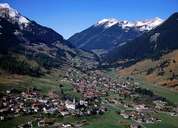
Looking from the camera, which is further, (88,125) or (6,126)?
(88,125)

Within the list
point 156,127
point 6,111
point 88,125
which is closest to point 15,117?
point 6,111

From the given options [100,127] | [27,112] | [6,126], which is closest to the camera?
[6,126]

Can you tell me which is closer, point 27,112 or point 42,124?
point 42,124

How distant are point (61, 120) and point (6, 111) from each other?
1142 inches

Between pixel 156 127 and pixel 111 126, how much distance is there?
24.6 meters

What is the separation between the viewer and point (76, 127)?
179875mm

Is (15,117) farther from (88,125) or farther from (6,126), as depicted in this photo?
(88,125)

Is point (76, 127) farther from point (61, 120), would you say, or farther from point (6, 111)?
point (6, 111)

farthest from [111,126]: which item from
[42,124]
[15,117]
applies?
[15,117]

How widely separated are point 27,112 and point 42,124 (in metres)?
22.5

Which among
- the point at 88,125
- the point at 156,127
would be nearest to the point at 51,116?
the point at 88,125

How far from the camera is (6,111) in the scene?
197 metres

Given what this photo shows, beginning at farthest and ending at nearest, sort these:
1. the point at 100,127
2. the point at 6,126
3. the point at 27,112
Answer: the point at 27,112, the point at 100,127, the point at 6,126

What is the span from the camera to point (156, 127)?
199000 millimetres
